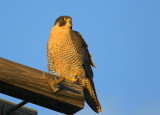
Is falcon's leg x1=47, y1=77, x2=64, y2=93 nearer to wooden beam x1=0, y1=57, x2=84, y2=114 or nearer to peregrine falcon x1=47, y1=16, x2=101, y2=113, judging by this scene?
wooden beam x1=0, y1=57, x2=84, y2=114

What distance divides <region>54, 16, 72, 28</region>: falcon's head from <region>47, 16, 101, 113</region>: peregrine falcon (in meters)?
0.29

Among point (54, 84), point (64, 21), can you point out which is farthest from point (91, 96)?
point (54, 84)

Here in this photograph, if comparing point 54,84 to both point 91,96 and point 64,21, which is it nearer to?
point 91,96

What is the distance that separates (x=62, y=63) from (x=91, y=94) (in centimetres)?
88

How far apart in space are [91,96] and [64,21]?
2.02 m

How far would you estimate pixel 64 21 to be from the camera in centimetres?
687

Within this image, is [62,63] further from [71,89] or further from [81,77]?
[71,89]

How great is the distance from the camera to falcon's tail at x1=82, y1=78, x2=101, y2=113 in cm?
515

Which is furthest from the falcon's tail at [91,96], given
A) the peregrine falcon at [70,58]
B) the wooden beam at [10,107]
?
the wooden beam at [10,107]

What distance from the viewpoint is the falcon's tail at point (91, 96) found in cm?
515

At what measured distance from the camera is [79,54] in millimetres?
6102

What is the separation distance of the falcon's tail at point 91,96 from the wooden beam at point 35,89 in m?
2.73

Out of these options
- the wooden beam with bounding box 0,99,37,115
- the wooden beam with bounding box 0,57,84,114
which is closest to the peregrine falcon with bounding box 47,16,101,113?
the wooden beam with bounding box 0,99,37,115

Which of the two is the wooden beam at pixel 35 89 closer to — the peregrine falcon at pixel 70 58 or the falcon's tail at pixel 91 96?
the falcon's tail at pixel 91 96
